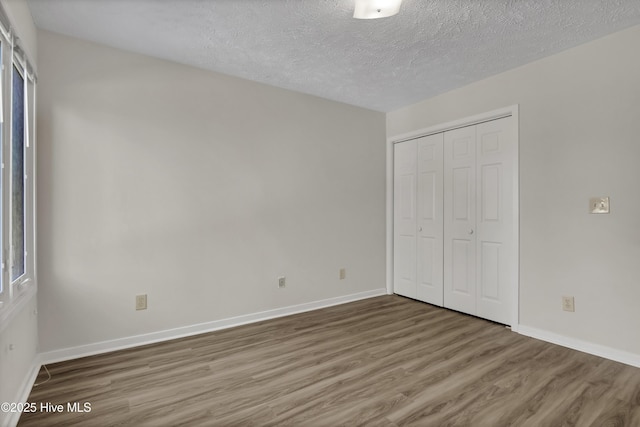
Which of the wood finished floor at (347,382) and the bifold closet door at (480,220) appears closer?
the wood finished floor at (347,382)

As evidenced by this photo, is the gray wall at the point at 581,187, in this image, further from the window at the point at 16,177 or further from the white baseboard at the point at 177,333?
the window at the point at 16,177

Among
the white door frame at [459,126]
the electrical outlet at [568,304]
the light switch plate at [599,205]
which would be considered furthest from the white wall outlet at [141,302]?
the light switch plate at [599,205]

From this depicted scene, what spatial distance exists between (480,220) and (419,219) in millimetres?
759

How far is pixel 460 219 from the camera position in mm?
3531

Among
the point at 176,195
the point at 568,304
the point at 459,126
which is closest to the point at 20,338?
the point at 176,195

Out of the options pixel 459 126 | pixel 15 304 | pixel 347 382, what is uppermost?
pixel 459 126

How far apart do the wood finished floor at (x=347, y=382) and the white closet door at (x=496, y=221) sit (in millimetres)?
340

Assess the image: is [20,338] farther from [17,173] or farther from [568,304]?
[568,304]

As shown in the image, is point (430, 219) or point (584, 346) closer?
point (584, 346)

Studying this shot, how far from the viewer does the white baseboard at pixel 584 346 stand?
7.73 ft

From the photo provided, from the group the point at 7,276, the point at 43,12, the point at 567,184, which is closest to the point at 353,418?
the point at 7,276

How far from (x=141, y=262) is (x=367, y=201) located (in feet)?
8.34

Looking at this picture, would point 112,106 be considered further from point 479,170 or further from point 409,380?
point 479,170

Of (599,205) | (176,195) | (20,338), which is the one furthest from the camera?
(176,195)
